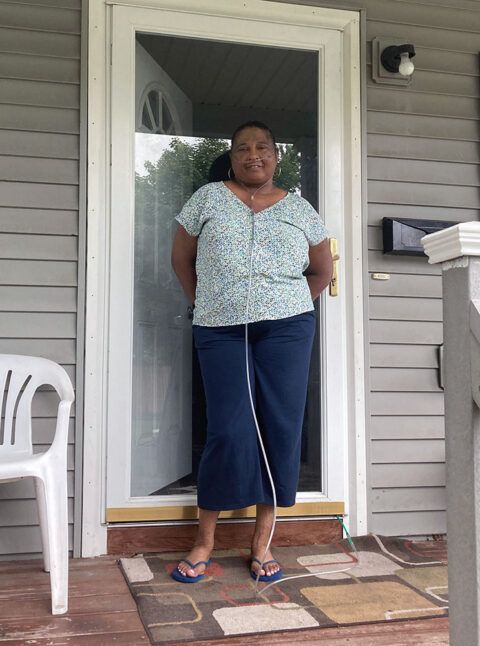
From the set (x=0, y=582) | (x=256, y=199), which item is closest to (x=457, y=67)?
(x=256, y=199)

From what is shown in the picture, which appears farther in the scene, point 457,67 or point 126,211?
point 457,67

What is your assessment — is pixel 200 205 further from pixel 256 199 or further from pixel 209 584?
pixel 209 584

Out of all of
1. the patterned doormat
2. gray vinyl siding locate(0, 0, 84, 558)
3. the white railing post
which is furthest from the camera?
gray vinyl siding locate(0, 0, 84, 558)

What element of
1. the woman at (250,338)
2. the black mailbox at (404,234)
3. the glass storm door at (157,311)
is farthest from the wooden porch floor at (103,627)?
the black mailbox at (404,234)

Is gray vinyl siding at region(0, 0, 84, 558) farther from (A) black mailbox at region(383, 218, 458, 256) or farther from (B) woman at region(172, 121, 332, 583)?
(A) black mailbox at region(383, 218, 458, 256)

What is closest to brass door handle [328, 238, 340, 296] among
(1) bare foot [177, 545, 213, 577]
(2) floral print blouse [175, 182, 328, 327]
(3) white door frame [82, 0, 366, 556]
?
(3) white door frame [82, 0, 366, 556]

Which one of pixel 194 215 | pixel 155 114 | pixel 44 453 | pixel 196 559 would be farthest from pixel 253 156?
pixel 196 559

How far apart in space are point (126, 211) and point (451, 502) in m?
1.75

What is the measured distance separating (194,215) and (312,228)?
1.39 feet

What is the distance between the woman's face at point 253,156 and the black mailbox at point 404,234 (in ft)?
2.10

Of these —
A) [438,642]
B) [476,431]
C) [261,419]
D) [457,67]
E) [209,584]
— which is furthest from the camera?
[457,67]

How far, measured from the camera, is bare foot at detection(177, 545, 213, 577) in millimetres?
2266

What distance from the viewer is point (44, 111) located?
2.59 metres

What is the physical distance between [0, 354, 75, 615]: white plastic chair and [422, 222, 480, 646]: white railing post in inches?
45.2
